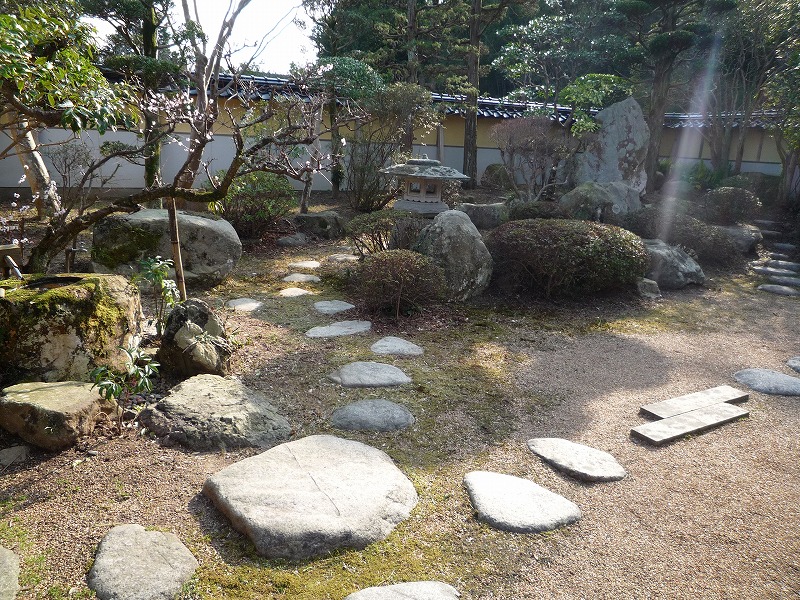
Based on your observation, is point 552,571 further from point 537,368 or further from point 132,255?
point 132,255

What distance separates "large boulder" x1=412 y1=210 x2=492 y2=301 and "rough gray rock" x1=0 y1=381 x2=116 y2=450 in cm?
430

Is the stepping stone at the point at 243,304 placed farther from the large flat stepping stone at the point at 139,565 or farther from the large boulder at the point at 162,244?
the large flat stepping stone at the point at 139,565

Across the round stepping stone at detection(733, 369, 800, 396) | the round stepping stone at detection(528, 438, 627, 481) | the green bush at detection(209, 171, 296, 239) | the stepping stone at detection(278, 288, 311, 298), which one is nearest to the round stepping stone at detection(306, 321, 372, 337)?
the stepping stone at detection(278, 288, 311, 298)

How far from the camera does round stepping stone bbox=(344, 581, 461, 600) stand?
7.58ft

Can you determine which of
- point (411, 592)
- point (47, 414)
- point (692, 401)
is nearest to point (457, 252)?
point (692, 401)

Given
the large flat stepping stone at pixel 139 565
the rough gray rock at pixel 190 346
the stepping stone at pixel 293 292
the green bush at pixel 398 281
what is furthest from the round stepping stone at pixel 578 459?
the stepping stone at pixel 293 292

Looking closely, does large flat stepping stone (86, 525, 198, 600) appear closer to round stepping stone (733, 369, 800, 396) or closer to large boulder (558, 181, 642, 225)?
round stepping stone (733, 369, 800, 396)

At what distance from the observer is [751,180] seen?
15.0 m

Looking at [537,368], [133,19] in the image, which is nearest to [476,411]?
[537,368]

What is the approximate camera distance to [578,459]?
356cm

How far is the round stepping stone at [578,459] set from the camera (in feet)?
11.2

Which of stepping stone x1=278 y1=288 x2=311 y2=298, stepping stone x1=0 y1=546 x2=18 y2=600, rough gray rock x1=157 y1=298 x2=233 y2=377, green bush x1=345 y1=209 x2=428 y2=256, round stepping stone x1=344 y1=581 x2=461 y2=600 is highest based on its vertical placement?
green bush x1=345 y1=209 x2=428 y2=256

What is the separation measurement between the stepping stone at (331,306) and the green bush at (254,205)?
366cm

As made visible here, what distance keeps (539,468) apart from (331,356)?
2193 millimetres
